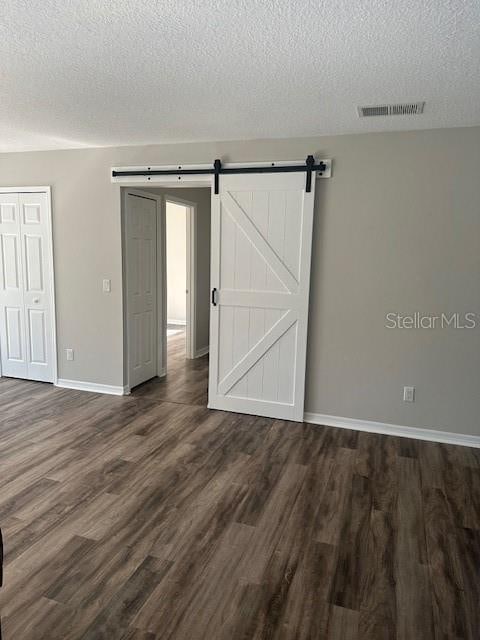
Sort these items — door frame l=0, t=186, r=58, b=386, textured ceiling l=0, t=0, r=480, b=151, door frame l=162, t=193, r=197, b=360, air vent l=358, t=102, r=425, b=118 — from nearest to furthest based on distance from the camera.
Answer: textured ceiling l=0, t=0, r=480, b=151
air vent l=358, t=102, r=425, b=118
door frame l=0, t=186, r=58, b=386
door frame l=162, t=193, r=197, b=360

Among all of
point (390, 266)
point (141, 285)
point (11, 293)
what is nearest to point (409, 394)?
point (390, 266)

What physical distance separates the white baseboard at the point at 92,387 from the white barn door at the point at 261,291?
1.10m

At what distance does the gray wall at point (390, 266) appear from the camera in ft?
11.4

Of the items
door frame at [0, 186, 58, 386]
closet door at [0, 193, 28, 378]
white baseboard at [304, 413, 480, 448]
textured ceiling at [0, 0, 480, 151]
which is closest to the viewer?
textured ceiling at [0, 0, 480, 151]

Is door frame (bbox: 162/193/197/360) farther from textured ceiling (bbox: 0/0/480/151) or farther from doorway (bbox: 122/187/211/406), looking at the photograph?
textured ceiling (bbox: 0/0/480/151)

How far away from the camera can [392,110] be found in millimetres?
3004

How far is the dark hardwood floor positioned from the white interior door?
1079mm

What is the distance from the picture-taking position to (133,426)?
3861 millimetres

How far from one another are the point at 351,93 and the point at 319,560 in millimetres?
2709

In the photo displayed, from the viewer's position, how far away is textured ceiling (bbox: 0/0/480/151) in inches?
71.4

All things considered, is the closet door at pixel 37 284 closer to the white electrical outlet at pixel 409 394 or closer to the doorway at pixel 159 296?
the doorway at pixel 159 296

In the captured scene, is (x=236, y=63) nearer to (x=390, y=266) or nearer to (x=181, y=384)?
(x=390, y=266)

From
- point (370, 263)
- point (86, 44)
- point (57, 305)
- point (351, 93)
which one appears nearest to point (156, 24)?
point (86, 44)

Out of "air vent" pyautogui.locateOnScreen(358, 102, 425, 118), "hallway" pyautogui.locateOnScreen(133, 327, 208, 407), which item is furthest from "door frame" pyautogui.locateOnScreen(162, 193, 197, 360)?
"air vent" pyautogui.locateOnScreen(358, 102, 425, 118)
